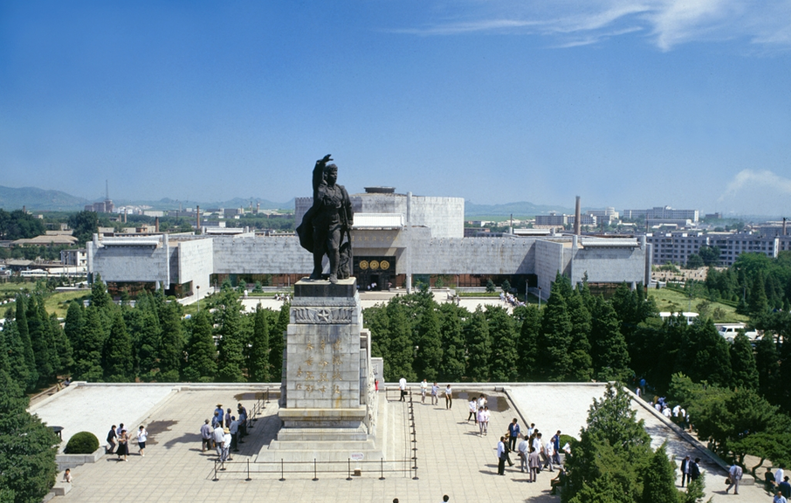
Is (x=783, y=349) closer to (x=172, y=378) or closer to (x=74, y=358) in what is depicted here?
(x=172, y=378)

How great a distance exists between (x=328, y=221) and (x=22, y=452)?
8083 millimetres

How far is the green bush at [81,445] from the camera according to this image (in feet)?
51.5

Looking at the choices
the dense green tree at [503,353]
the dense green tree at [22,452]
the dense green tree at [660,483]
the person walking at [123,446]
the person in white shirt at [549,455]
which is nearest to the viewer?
the dense green tree at [660,483]

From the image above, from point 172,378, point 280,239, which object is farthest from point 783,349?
point 280,239

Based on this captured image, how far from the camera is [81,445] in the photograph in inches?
619

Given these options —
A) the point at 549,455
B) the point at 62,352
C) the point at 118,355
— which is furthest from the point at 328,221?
the point at 62,352

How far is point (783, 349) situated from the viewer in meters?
21.9

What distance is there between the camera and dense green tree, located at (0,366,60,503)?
12586mm

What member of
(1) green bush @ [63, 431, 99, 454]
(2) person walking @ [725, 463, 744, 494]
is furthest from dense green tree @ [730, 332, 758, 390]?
(1) green bush @ [63, 431, 99, 454]

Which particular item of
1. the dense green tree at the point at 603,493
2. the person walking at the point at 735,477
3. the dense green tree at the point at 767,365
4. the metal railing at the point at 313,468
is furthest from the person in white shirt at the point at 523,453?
the dense green tree at the point at 767,365

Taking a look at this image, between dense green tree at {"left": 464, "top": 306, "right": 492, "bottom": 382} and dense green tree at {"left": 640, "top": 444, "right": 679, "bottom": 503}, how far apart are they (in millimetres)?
12947

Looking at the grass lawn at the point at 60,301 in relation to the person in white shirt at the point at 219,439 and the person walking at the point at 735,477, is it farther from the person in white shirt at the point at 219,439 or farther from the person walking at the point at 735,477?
the person walking at the point at 735,477

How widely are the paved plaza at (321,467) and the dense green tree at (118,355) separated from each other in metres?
2.78

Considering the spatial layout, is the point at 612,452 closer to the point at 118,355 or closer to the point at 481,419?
the point at 481,419
